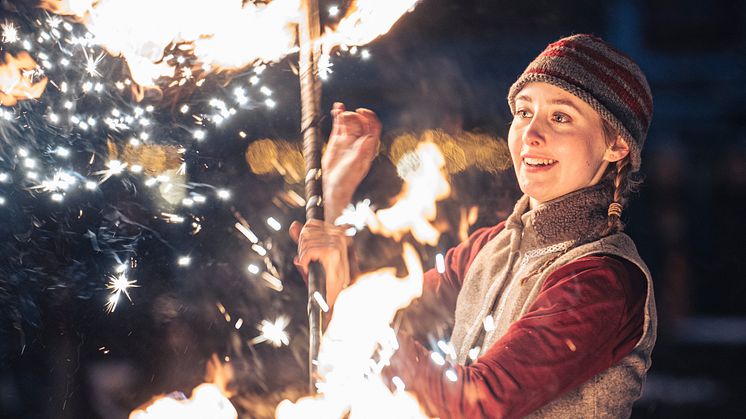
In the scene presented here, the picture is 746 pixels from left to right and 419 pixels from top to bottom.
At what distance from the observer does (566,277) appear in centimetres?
177

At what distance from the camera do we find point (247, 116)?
8.98 ft

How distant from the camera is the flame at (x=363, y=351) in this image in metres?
1.98

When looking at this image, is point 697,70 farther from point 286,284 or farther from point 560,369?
point 286,284

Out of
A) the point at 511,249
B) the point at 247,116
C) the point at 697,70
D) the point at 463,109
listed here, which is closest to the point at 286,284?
the point at 247,116

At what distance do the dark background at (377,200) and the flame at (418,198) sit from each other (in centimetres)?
7

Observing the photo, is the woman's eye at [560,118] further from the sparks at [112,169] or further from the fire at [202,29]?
the sparks at [112,169]

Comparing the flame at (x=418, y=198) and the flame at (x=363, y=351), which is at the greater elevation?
the flame at (x=418, y=198)

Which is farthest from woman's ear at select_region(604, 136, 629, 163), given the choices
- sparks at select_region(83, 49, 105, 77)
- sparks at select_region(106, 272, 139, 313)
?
sparks at select_region(106, 272, 139, 313)

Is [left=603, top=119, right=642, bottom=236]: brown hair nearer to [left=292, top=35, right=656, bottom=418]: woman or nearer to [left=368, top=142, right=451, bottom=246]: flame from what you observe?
[left=292, top=35, right=656, bottom=418]: woman

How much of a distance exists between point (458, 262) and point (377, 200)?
0.42 m

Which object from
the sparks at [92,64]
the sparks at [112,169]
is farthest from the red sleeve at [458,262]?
the sparks at [92,64]

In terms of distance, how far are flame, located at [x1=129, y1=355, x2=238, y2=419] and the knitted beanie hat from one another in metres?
1.56

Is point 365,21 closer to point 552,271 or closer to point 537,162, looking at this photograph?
point 537,162

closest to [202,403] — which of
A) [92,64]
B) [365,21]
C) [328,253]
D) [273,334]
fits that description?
[273,334]
